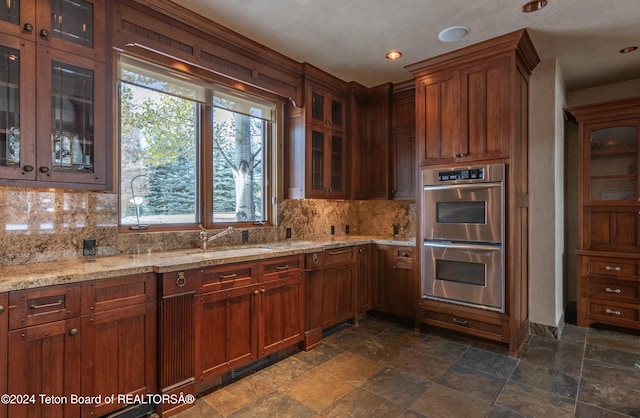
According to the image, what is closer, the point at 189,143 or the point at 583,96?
the point at 189,143

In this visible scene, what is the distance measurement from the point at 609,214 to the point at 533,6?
2.52 metres

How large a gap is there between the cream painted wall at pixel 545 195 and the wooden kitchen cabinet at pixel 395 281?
3.98 ft

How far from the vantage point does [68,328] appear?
1.82m

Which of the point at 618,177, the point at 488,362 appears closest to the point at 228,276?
the point at 488,362

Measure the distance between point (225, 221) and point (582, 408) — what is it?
10.2 feet

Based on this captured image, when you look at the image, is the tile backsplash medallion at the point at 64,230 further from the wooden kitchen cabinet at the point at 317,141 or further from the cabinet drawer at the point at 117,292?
the wooden kitchen cabinet at the point at 317,141

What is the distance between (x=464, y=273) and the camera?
3.23 m

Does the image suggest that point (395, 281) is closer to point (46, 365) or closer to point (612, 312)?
point (612, 312)

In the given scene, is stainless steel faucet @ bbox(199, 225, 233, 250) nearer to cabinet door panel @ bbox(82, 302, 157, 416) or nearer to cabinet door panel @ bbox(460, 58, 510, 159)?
cabinet door panel @ bbox(82, 302, 157, 416)

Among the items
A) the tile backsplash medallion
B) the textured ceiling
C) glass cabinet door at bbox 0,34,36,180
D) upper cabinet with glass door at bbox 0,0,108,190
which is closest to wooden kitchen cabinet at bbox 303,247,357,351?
the tile backsplash medallion

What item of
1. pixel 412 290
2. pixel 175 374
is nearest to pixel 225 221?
pixel 175 374

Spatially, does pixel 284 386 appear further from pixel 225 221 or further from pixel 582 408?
pixel 582 408

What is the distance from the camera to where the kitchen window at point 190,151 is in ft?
8.80

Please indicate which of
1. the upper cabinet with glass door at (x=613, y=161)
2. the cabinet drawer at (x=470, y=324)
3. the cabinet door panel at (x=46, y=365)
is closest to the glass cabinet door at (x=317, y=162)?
the cabinet drawer at (x=470, y=324)
